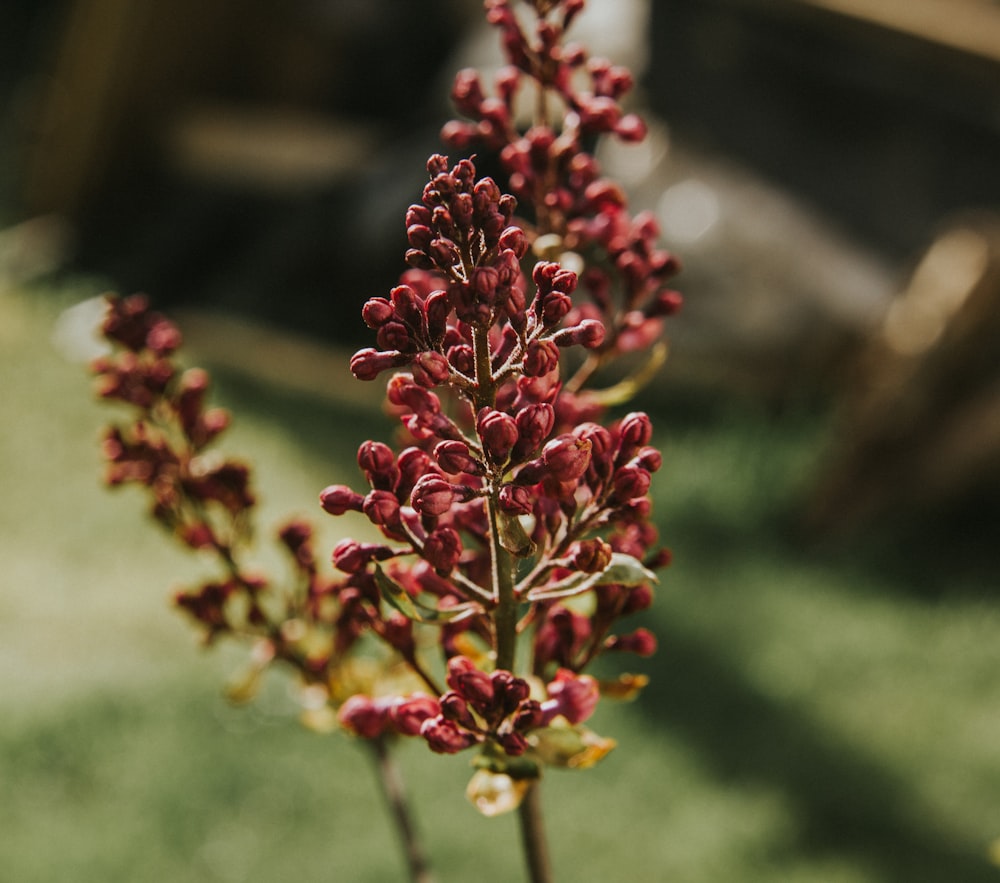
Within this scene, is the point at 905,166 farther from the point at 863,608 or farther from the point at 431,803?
the point at 431,803

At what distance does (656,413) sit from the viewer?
10.7 ft

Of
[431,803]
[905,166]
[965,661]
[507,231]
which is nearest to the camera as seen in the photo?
[507,231]

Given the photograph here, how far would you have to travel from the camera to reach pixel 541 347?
476mm

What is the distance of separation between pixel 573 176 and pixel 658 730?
1655 millimetres

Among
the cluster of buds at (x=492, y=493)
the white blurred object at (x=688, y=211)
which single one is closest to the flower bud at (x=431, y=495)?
the cluster of buds at (x=492, y=493)

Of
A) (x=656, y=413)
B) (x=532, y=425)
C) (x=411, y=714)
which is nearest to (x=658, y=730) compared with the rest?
(x=656, y=413)

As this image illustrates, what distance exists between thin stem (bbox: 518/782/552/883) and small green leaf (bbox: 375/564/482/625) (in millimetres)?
Answer: 109

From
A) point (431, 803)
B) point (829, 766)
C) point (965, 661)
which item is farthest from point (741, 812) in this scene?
point (965, 661)

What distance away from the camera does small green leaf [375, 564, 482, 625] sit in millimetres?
510

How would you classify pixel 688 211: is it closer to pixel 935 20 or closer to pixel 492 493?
pixel 935 20

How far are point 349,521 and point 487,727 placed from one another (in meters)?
2.39

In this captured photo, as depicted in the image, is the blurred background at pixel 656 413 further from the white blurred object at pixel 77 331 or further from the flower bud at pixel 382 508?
the flower bud at pixel 382 508

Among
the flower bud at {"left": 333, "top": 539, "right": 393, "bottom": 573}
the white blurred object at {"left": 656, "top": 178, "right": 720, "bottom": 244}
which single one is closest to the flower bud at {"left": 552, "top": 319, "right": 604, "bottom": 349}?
the flower bud at {"left": 333, "top": 539, "right": 393, "bottom": 573}

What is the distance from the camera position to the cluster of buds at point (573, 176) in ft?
2.15
